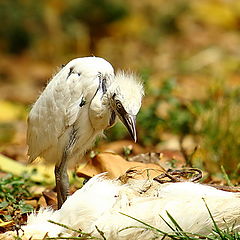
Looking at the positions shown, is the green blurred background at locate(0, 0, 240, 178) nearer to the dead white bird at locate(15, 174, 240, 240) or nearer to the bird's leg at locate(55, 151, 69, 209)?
the bird's leg at locate(55, 151, 69, 209)

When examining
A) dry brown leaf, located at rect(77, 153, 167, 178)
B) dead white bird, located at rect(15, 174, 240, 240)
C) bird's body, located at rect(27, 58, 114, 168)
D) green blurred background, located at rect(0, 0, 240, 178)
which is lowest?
green blurred background, located at rect(0, 0, 240, 178)

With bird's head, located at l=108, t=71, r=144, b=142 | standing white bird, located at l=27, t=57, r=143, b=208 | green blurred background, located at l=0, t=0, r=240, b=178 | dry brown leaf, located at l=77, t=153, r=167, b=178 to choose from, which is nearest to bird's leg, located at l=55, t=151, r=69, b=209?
standing white bird, located at l=27, t=57, r=143, b=208

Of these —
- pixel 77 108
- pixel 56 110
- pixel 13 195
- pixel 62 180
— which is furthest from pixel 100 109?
pixel 13 195

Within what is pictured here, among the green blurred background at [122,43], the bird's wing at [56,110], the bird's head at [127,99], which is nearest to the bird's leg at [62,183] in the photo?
the bird's wing at [56,110]

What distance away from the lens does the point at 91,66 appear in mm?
4020

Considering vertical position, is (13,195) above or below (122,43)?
above

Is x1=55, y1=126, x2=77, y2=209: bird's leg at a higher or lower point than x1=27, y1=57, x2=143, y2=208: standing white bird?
lower

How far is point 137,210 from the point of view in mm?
3566

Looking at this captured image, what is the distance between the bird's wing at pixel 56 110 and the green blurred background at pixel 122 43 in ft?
8.81

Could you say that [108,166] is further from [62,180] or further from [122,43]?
[122,43]

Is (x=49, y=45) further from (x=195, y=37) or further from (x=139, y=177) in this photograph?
(x=139, y=177)

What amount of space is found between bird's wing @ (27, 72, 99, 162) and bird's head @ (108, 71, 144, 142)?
0.15 meters

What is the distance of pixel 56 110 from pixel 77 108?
0.14m

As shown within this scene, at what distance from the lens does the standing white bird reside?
390 cm
